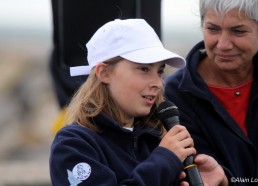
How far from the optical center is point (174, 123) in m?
2.66

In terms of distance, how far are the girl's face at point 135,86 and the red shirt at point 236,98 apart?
690 mm

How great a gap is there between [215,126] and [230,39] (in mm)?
353

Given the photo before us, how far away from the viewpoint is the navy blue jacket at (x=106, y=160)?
8.34ft

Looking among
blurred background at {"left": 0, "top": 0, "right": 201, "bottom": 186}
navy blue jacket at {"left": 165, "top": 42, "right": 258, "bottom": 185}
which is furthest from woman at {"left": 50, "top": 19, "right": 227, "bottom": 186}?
blurred background at {"left": 0, "top": 0, "right": 201, "bottom": 186}

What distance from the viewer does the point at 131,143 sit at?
8.90 feet

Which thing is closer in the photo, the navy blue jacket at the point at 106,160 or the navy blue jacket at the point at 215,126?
the navy blue jacket at the point at 106,160

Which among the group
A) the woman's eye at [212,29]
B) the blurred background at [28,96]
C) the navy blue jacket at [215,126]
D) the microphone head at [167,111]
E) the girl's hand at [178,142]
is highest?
the woman's eye at [212,29]

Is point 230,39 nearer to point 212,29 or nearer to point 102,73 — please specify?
point 212,29

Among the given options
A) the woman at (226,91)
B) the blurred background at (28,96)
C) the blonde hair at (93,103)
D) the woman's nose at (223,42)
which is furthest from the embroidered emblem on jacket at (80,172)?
the blurred background at (28,96)

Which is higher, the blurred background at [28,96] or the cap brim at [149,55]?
the cap brim at [149,55]

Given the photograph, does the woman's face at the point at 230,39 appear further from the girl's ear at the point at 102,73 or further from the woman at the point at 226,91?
the girl's ear at the point at 102,73

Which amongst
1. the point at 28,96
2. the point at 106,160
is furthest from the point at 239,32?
the point at 28,96

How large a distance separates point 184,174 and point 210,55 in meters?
0.83

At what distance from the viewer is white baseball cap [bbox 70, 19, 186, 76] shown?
271cm
